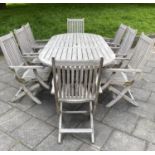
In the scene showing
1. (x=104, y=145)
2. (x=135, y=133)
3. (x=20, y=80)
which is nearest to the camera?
(x=104, y=145)

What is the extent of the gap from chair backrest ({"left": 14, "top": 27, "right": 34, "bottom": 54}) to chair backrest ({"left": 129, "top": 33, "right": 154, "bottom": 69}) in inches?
81.3

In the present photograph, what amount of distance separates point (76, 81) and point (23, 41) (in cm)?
215

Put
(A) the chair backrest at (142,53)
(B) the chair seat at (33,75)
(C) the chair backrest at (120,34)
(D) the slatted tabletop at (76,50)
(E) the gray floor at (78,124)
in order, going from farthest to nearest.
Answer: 1. (C) the chair backrest at (120,34)
2. (B) the chair seat at (33,75)
3. (D) the slatted tabletop at (76,50)
4. (A) the chair backrest at (142,53)
5. (E) the gray floor at (78,124)

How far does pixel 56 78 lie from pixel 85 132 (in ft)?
2.71

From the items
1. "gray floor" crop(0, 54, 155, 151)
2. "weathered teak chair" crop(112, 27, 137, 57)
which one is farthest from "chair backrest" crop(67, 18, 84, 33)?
"gray floor" crop(0, 54, 155, 151)

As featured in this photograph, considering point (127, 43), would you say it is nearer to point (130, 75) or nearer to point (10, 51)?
point (130, 75)

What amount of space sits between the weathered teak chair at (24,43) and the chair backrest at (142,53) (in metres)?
1.71

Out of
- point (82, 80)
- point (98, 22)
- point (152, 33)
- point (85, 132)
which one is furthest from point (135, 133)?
point (98, 22)

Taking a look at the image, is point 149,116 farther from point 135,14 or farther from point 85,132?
point 135,14

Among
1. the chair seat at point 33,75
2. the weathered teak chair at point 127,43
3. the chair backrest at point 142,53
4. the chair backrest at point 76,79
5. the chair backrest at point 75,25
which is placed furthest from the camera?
the chair backrest at point 75,25

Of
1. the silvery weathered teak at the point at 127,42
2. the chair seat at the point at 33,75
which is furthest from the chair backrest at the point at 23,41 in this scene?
the silvery weathered teak at the point at 127,42

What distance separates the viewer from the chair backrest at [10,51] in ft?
10.4

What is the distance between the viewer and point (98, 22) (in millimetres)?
8086

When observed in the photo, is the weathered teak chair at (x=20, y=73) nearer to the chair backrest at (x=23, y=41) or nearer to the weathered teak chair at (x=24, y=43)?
the weathered teak chair at (x=24, y=43)
